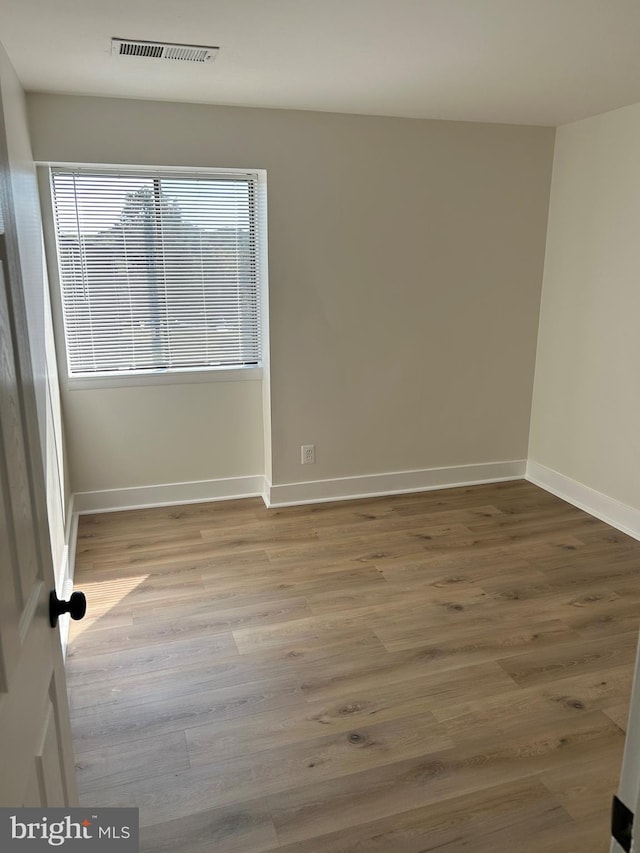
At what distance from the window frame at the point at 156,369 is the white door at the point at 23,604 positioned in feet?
→ 8.35

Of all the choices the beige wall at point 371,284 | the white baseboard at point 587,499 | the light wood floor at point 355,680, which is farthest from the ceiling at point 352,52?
the light wood floor at point 355,680

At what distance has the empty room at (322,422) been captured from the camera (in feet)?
6.12

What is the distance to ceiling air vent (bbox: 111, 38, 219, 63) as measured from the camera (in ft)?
8.07

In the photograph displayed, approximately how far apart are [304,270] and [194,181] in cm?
83

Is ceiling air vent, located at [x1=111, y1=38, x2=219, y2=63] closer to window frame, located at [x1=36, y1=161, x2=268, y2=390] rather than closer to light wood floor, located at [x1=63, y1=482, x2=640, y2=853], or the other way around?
window frame, located at [x1=36, y1=161, x2=268, y2=390]

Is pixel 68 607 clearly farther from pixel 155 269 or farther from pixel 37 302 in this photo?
pixel 155 269

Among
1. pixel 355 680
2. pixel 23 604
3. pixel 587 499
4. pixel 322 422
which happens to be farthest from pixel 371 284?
pixel 23 604

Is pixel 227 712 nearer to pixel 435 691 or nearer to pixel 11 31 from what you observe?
pixel 435 691

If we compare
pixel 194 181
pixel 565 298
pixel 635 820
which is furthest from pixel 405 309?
pixel 635 820

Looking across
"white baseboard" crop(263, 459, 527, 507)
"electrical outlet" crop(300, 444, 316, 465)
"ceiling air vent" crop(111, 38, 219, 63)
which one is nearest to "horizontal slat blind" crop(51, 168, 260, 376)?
"electrical outlet" crop(300, 444, 316, 465)

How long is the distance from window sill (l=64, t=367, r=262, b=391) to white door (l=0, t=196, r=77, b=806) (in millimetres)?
2591

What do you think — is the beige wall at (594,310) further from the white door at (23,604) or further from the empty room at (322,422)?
the white door at (23,604)

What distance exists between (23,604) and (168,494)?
304 cm

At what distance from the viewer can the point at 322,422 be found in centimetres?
405
